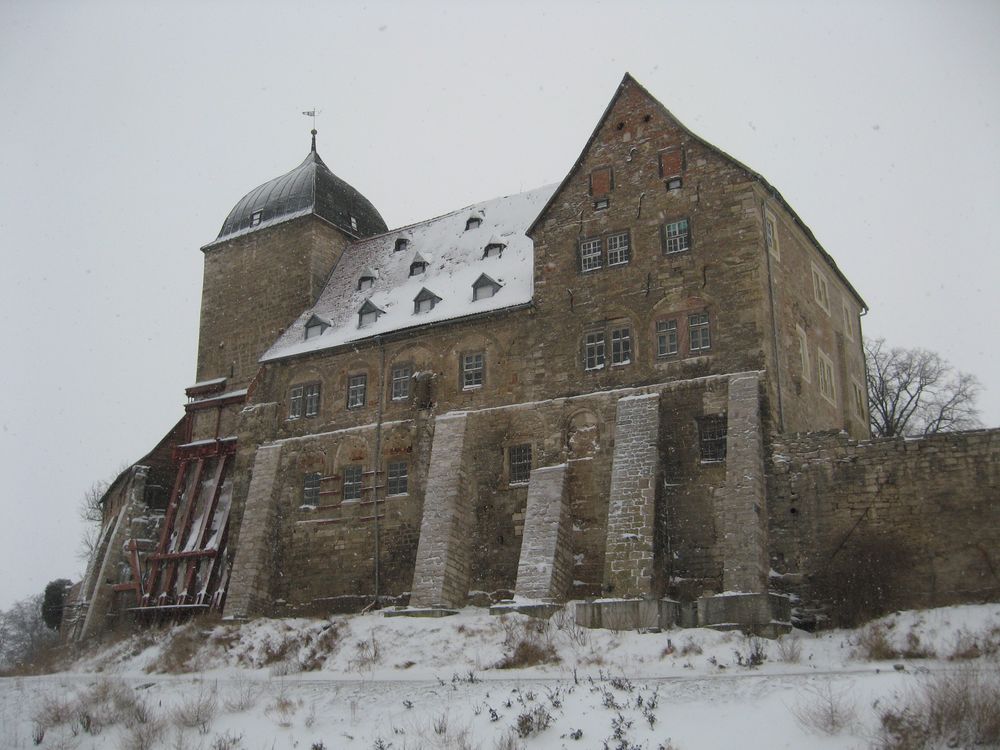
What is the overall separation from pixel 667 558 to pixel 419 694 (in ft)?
29.5

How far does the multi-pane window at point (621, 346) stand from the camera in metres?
30.4

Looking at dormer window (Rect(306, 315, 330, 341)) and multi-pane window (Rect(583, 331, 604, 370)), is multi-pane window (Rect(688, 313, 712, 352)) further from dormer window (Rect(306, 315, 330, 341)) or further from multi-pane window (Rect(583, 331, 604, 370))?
dormer window (Rect(306, 315, 330, 341))

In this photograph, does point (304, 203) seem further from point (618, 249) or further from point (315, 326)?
point (618, 249)

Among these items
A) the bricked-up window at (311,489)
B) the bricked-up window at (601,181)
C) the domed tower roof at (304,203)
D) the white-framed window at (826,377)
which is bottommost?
the bricked-up window at (311,489)

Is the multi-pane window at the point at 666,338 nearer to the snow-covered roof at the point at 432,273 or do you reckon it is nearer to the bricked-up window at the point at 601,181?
the bricked-up window at the point at 601,181

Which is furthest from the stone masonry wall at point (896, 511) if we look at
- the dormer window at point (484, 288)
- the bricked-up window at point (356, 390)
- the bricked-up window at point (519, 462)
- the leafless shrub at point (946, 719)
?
the bricked-up window at point (356, 390)

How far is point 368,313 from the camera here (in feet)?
123

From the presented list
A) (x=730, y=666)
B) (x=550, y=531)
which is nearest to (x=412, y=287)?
(x=550, y=531)

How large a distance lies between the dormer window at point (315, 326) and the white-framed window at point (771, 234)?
15.9 meters

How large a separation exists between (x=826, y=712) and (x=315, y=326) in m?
26.0

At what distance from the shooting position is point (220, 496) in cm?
3934

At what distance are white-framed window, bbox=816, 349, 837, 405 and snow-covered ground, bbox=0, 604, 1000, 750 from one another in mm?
10175

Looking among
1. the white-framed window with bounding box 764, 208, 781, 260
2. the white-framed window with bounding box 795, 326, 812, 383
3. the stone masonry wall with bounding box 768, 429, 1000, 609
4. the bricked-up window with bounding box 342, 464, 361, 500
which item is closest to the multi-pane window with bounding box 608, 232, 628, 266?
the white-framed window with bounding box 764, 208, 781, 260

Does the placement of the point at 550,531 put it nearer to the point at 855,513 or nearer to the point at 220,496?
the point at 855,513
